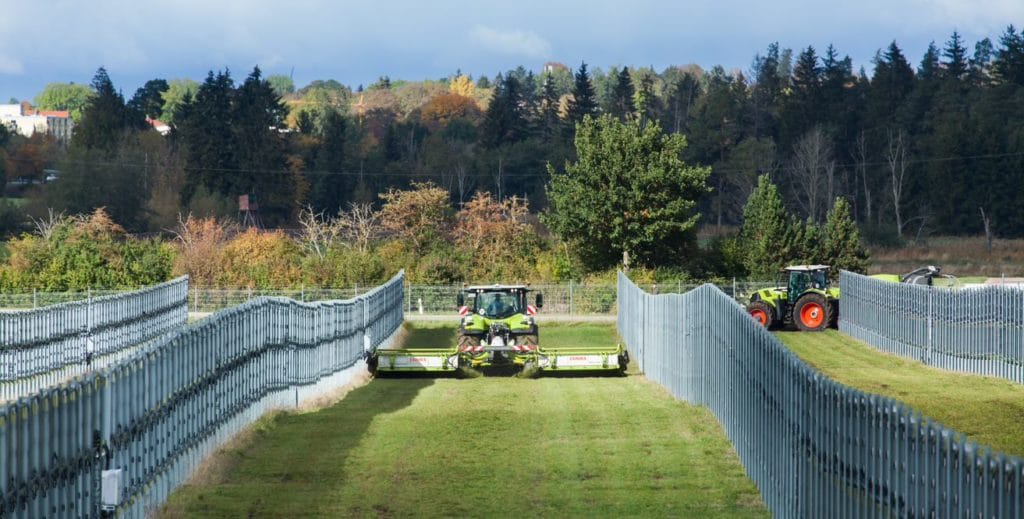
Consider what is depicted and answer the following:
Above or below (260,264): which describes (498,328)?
below

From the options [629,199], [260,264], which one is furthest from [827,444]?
[260,264]

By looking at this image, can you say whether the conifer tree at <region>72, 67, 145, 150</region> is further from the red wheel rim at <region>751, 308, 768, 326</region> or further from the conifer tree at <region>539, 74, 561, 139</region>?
the red wheel rim at <region>751, 308, 768, 326</region>

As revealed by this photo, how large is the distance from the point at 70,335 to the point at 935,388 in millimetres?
15771

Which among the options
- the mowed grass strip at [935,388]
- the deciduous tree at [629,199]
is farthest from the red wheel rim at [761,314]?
the deciduous tree at [629,199]

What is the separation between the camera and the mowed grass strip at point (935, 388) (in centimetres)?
1722

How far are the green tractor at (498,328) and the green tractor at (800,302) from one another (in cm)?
1008

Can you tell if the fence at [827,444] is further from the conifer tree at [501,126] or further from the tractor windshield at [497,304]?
the conifer tree at [501,126]

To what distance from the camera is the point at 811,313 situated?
39188 millimetres

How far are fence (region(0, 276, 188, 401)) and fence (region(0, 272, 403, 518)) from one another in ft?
16.5

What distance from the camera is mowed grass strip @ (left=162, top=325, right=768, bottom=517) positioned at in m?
12.2

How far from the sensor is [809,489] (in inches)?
392

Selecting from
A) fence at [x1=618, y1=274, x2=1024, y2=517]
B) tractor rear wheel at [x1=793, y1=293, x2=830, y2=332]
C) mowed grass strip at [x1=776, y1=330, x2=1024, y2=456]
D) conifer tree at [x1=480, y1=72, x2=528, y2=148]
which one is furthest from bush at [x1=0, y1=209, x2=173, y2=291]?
conifer tree at [x1=480, y1=72, x2=528, y2=148]

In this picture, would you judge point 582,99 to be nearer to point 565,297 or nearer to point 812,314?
point 565,297

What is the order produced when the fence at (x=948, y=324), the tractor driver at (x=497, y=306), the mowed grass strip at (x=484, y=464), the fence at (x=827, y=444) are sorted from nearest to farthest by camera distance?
the fence at (x=827, y=444) → the mowed grass strip at (x=484, y=464) → the fence at (x=948, y=324) → the tractor driver at (x=497, y=306)
